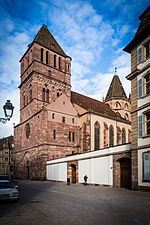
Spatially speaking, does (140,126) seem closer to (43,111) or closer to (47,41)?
(43,111)

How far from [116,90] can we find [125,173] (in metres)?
42.6

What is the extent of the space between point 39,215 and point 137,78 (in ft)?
45.2

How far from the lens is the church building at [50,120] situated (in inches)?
1393

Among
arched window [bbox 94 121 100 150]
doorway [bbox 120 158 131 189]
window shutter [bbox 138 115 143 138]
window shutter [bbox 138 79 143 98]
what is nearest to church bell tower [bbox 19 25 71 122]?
arched window [bbox 94 121 100 150]

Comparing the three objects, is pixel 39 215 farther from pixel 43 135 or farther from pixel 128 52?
pixel 43 135

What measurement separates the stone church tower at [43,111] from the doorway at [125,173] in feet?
56.1

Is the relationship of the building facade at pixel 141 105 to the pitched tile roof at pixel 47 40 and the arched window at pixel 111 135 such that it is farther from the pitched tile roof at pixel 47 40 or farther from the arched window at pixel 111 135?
the pitched tile roof at pixel 47 40

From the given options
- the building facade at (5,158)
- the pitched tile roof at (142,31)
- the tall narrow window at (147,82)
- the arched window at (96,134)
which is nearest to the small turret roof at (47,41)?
the arched window at (96,134)

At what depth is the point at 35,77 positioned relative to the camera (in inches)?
1550

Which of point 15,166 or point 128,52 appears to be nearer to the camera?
point 128,52

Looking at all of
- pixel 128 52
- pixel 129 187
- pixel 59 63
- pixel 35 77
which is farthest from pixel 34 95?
pixel 129 187

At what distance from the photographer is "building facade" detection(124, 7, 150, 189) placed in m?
15.6

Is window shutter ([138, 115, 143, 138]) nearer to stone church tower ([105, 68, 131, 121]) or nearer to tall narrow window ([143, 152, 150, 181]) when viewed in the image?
tall narrow window ([143, 152, 150, 181])

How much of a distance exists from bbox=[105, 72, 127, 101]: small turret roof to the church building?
1253 centimetres
